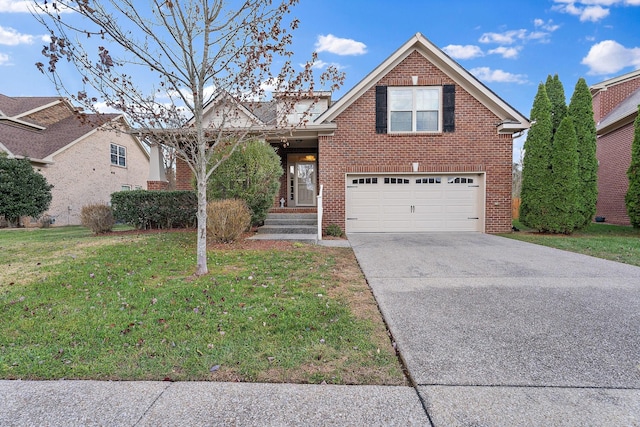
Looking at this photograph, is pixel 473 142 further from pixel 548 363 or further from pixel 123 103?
pixel 123 103

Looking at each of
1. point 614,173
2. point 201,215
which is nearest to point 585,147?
point 614,173

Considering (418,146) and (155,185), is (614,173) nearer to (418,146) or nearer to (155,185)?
(418,146)

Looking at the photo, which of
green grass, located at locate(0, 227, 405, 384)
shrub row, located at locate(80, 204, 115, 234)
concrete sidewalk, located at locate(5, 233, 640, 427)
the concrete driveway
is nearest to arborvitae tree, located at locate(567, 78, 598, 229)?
the concrete driveway

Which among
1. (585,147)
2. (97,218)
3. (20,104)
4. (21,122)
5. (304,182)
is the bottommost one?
(97,218)

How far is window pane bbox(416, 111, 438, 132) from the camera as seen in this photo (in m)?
10.4

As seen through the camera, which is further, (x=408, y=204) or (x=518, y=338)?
(x=408, y=204)

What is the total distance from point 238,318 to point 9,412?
5.56ft

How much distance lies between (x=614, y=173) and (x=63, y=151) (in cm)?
2809

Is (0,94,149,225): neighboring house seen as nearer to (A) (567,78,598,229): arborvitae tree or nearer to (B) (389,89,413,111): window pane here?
(B) (389,89,413,111): window pane

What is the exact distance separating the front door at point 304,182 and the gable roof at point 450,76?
3037 mm

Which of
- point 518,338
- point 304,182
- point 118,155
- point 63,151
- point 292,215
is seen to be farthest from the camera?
point 118,155

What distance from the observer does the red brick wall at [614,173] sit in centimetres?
1349

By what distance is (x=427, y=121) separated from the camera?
10.4 metres

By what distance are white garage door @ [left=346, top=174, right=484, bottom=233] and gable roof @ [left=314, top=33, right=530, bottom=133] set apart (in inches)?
87.4
